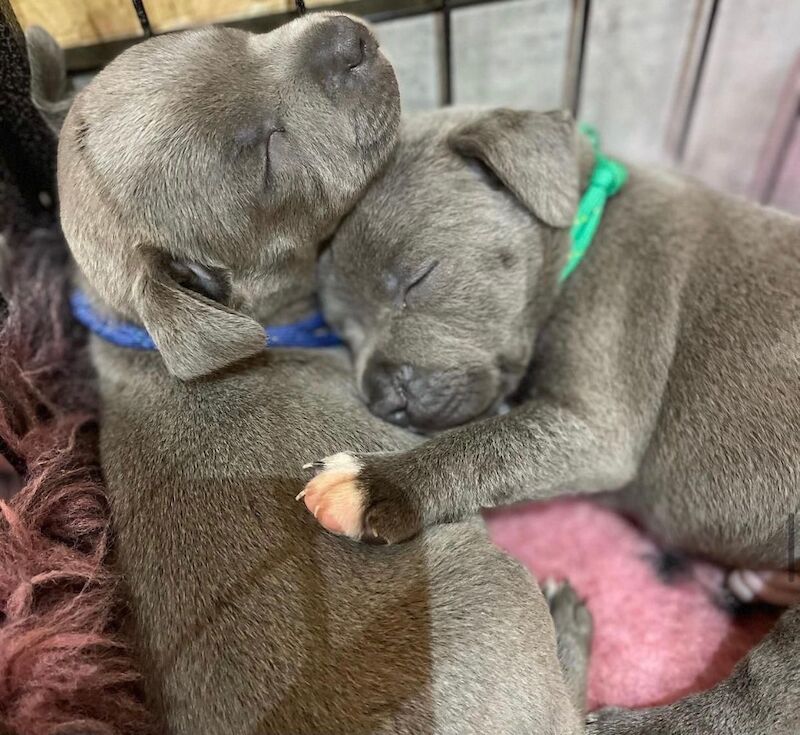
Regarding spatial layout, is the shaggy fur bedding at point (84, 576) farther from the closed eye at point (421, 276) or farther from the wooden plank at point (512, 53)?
the wooden plank at point (512, 53)

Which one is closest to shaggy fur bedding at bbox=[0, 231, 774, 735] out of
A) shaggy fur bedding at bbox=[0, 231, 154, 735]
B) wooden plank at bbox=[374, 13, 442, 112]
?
shaggy fur bedding at bbox=[0, 231, 154, 735]

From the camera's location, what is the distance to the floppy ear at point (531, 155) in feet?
6.45

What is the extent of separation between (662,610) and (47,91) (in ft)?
6.88

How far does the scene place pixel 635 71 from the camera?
2.79 meters

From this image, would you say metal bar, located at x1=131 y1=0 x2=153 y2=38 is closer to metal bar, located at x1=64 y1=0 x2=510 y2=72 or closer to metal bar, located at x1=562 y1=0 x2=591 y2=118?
metal bar, located at x1=64 y1=0 x2=510 y2=72

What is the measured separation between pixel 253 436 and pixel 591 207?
41.3 inches

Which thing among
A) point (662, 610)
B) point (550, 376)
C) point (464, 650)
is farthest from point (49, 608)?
point (662, 610)

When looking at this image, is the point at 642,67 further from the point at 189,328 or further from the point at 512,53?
the point at 189,328

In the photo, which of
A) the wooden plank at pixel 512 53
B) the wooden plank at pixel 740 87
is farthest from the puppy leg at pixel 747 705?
the wooden plank at pixel 512 53

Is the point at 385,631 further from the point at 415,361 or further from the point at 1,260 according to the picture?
the point at 1,260

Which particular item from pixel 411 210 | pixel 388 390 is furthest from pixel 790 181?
pixel 388 390

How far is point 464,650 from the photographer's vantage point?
1.60 meters

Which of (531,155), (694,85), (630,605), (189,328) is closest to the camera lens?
(189,328)

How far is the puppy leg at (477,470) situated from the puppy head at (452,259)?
16 cm
